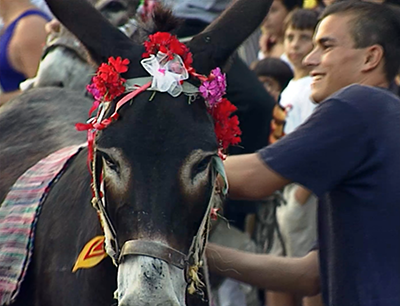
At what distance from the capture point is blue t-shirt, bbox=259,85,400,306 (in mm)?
3637

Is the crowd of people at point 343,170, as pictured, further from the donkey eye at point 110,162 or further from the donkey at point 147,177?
the donkey eye at point 110,162

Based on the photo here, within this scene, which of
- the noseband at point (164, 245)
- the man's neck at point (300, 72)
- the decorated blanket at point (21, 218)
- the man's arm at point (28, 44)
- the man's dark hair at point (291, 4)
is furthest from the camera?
the man's dark hair at point (291, 4)

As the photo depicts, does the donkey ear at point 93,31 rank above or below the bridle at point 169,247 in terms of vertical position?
above

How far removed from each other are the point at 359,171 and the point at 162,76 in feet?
2.74

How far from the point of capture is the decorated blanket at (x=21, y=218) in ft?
13.9

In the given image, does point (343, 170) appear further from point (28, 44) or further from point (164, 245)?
point (28, 44)

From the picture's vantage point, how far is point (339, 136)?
3.63m

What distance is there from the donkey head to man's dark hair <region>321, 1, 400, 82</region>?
821 millimetres

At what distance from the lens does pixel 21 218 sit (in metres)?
4.38

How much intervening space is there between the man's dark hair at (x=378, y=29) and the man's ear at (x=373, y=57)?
2 cm

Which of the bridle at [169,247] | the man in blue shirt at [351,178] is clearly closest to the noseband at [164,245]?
the bridle at [169,247]

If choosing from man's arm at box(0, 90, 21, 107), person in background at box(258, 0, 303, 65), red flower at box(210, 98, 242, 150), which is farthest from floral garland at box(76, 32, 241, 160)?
person in background at box(258, 0, 303, 65)

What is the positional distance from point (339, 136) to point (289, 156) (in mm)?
204

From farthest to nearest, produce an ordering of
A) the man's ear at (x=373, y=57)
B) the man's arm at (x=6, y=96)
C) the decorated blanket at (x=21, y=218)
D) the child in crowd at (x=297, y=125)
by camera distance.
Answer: the child in crowd at (x=297, y=125) < the man's arm at (x=6, y=96) < the decorated blanket at (x=21, y=218) < the man's ear at (x=373, y=57)
